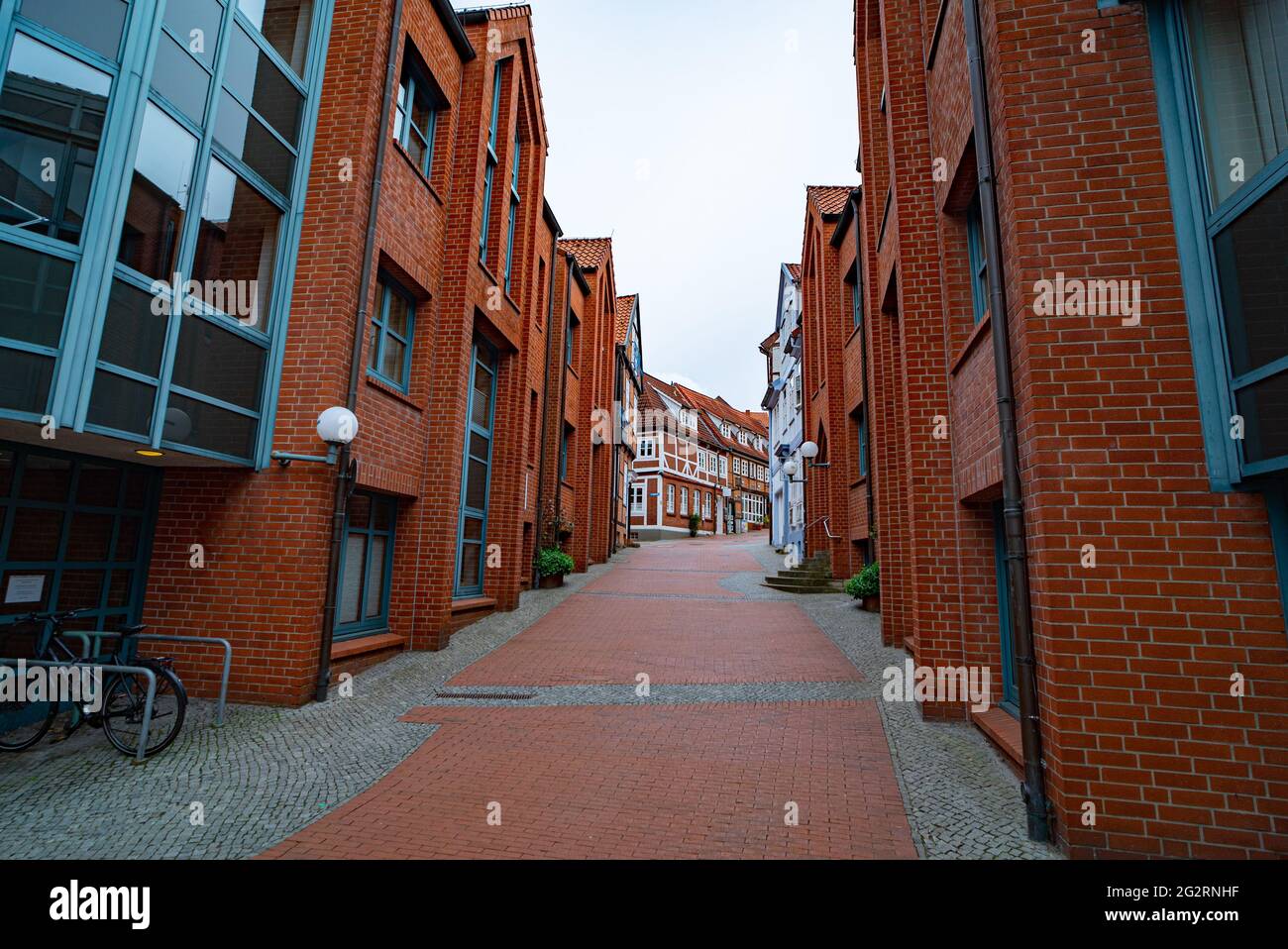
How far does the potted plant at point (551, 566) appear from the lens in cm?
1552

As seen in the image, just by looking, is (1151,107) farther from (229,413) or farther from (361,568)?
(361,568)

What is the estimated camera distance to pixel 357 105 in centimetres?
769

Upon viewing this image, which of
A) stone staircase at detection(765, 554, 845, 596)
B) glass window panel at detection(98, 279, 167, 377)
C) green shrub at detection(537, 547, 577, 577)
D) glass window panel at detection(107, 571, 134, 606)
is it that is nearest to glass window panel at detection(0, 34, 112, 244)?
glass window panel at detection(98, 279, 167, 377)

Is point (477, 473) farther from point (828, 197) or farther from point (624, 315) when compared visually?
point (624, 315)

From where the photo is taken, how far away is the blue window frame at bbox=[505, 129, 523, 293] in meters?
13.4

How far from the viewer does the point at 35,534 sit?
5.76m

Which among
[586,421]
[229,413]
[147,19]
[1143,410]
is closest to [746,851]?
[1143,410]

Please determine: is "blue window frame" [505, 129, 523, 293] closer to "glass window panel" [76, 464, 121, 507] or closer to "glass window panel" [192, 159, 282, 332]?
"glass window panel" [192, 159, 282, 332]

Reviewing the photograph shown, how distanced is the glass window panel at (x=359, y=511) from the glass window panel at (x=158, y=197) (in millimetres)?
3573

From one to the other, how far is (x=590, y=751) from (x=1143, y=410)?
473 centimetres

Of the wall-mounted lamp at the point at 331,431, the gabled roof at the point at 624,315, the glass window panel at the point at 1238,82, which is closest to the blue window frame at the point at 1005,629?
the glass window panel at the point at 1238,82

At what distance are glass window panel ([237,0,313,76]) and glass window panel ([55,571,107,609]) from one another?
5973mm

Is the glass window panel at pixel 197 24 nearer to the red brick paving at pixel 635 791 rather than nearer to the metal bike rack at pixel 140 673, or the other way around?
the metal bike rack at pixel 140 673

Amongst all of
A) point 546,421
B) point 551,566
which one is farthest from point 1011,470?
point 546,421
